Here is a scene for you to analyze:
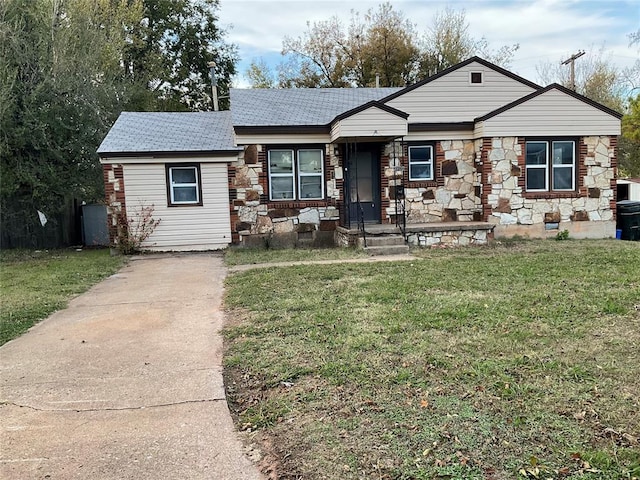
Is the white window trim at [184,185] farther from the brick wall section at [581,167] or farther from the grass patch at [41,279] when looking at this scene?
the brick wall section at [581,167]

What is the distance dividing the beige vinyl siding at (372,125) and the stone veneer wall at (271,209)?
1419mm

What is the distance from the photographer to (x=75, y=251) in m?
14.2

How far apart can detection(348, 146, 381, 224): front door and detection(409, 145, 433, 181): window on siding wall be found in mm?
900

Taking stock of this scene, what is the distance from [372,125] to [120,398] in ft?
30.2

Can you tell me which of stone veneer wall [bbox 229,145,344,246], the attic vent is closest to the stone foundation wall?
stone veneer wall [bbox 229,145,344,246]

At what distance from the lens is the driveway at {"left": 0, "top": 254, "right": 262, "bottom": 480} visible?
9.14ft

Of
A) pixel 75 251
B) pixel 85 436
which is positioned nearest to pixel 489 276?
pixel 85 436

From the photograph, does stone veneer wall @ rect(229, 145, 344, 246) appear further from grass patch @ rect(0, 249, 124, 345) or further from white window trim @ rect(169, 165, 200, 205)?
grass patch @ rect(0, 249, 124, 345)

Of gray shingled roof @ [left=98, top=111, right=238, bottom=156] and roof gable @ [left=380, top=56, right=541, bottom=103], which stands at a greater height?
roof gable @ [left=380, top=56, right=541, bottom=103]

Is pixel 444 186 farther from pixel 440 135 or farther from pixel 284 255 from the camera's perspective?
pixel 284 255

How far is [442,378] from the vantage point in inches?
147

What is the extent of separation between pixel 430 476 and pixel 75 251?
1391 centimetres

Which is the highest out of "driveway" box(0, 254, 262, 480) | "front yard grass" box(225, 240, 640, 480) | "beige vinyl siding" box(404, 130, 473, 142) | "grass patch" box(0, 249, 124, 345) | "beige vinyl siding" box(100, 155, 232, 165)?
"beige vinyl siding" box(404, 130, 473, 142)

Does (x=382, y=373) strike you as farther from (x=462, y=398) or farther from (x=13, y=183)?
(x=13, y=183)
